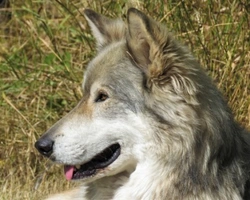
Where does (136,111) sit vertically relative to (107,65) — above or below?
below

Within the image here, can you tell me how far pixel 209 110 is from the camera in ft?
14.4

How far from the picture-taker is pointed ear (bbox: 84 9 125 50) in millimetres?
5047

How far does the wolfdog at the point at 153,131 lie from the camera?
4.31 m

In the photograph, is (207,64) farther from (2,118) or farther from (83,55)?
(2,118)

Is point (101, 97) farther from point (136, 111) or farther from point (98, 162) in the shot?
point (98, 162)

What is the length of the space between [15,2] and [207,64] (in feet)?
9.55

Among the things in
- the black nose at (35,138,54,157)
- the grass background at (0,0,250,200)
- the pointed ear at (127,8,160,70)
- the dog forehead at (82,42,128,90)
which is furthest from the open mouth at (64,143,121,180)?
the grass background at (0,0,250,200)

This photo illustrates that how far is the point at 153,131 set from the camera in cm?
434

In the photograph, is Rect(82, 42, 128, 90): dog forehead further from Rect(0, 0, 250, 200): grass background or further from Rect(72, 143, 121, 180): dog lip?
Rect(0, 0, 250, 200): grass background

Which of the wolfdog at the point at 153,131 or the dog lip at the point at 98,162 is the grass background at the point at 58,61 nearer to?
the dog lip at the point at 98,162

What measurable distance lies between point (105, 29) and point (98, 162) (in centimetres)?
109

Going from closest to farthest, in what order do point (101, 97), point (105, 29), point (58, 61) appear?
point (101, 97)
point (105, 29)
point (58, 61)

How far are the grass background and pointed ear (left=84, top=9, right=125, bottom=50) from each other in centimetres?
125

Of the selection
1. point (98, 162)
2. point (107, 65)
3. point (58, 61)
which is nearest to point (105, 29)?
point (107, 65)
